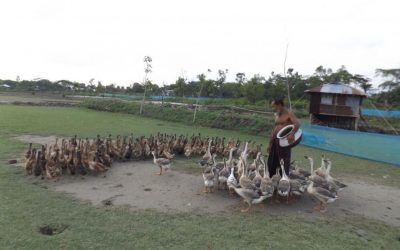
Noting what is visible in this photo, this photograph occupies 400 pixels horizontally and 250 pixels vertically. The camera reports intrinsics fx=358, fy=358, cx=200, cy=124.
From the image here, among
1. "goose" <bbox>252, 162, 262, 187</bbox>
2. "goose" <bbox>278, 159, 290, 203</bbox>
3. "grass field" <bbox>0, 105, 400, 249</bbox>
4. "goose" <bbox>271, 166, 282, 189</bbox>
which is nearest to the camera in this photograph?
"grass field" <bbox>0, 105, 400, 249</bbox>

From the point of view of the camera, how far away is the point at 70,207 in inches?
271

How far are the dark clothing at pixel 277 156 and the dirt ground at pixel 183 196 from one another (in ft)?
2.97

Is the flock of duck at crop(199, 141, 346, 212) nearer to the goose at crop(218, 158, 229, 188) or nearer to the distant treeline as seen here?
the goose at crop(218, 158, 229, 188)

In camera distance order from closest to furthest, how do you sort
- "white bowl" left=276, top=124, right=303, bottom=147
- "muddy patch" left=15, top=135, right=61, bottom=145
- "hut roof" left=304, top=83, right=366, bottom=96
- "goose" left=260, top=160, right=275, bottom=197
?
"goose" left=260, top=160, right=275, bottom=197, "white bowl" left=276, top=124, right=303, bottom=147, "muddy patch" left=15, top=135, right=61, bottom=145, "hut roof" left=304, top=83, right=366, bottom=96

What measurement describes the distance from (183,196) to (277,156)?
243 cm

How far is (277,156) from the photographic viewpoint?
8562 millimetres

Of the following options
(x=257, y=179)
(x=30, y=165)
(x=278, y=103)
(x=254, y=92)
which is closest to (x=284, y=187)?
(x=257, y=179)

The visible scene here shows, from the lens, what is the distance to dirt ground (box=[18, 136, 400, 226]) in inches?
294

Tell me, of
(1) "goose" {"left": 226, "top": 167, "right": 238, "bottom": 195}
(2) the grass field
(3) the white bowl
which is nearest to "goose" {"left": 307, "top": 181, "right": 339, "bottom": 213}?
(2) the grass field

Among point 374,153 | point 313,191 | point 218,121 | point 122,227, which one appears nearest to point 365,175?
point 374,153

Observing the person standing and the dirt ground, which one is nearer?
the dirt ground

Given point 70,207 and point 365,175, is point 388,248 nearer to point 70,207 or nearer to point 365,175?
point 70,207

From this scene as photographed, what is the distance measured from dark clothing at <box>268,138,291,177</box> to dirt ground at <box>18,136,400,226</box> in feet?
2.97

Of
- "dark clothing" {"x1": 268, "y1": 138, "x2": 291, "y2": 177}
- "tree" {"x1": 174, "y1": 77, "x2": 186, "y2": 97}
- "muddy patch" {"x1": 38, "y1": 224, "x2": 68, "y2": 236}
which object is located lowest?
"muddy patch" {"x1": 38, "y1": 224, "x2": 68, "y2": 236}
